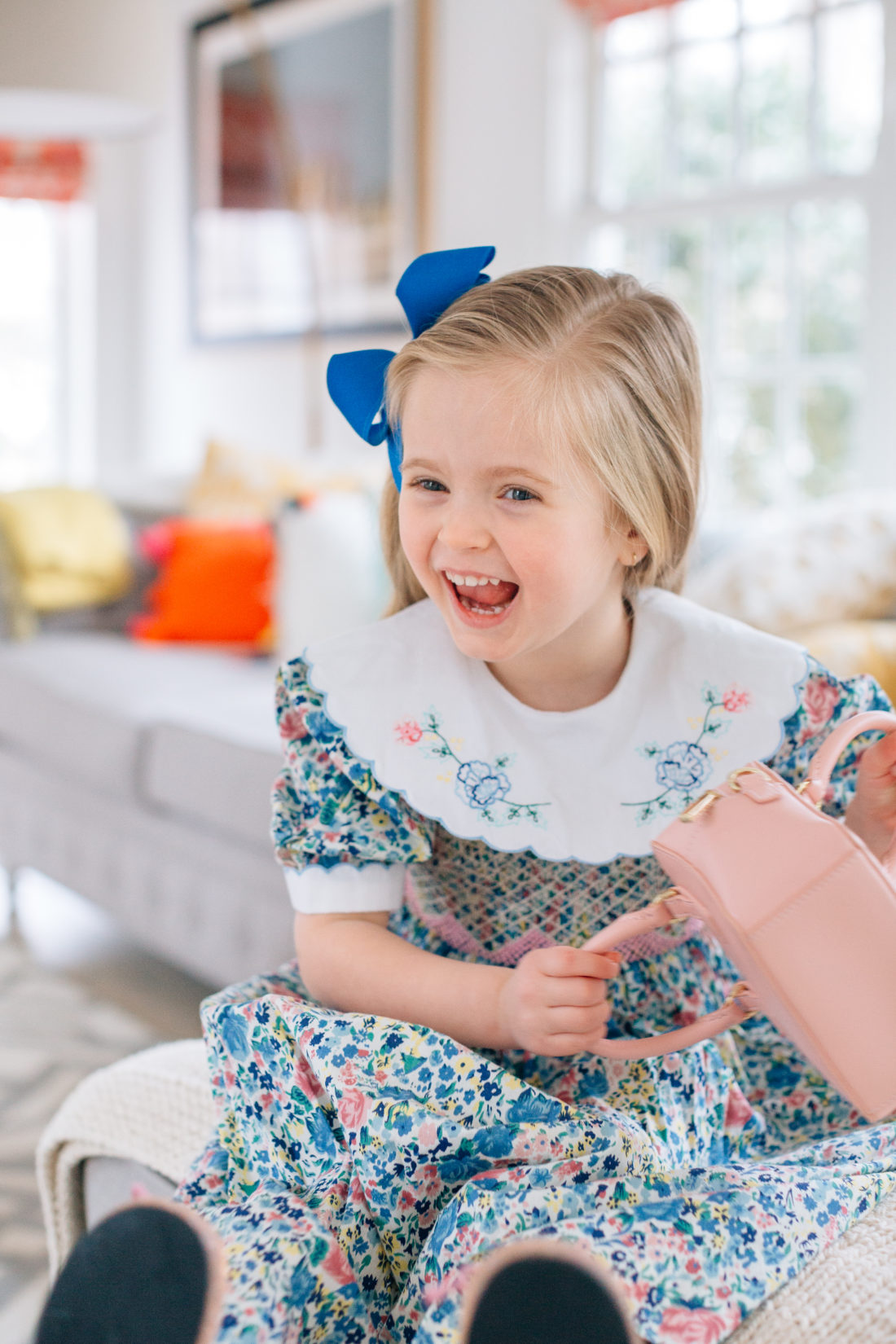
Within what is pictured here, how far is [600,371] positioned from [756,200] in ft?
6.73

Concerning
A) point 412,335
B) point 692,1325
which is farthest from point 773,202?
point 692,1325

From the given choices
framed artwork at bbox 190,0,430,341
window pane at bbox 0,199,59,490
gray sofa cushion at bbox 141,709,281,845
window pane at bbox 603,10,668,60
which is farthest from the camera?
window pane at bbox 0,199,59,490

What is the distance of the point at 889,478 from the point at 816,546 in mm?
932

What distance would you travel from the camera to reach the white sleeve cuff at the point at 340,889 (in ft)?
2.98

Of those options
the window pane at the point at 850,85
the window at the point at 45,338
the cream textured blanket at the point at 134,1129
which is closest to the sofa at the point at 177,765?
the cream textured blanket at the point at 134,1129

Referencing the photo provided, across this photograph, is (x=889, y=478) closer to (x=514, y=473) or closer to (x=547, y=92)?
(x=547, y=92)

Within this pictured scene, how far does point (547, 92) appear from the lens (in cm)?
295

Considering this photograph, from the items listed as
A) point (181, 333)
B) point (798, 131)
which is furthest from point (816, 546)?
point (181, 333)

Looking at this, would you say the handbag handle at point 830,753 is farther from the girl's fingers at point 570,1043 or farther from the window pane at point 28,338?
the window pane at point 28,338

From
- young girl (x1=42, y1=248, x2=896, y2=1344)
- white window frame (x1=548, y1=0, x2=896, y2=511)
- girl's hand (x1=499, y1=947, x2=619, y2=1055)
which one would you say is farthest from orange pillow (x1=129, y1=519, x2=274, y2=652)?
girl's hand (x1=499, y1=947, x2=619, y2=1055)

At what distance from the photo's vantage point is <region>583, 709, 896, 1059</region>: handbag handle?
0.73 meters

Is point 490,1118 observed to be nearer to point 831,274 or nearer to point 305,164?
point 831,274

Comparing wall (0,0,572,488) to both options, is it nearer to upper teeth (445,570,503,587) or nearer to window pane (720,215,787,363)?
window pane (720,215,787,363)

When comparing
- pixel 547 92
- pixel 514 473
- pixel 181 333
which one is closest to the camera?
pixel 514 473
